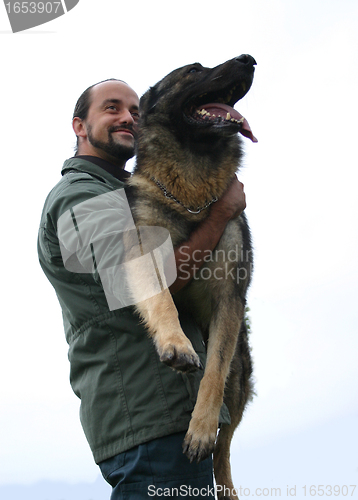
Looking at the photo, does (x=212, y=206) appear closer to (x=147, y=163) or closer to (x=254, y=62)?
(x=147, y=163)

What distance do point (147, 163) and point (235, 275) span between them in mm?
899

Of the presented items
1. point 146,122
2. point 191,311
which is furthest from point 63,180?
point 191,311

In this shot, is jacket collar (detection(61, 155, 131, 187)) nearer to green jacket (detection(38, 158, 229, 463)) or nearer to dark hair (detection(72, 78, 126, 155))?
green jacket (detection(38, 158, 229, 463))

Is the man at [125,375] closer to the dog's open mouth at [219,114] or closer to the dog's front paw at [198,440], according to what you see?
the dog's front paw at [198,440]

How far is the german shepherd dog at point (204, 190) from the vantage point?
262 centimetres

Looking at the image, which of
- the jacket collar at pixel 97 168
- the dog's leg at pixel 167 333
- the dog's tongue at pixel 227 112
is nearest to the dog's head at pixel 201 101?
the dog's tongue at pixel 227 112

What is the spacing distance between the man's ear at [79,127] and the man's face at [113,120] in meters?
0.05

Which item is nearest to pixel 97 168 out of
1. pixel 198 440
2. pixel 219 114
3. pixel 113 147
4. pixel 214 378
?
pixel 113 147

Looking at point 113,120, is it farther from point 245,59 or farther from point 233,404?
point 233,404

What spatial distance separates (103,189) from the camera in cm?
263

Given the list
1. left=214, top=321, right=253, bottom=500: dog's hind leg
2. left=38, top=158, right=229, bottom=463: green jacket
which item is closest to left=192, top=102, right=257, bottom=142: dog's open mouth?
left=38, top=158, right=229, bottom=463: green jacket

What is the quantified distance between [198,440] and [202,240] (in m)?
1.00

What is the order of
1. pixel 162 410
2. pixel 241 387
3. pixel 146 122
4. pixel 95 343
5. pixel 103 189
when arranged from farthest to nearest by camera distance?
pixel 241 387 → pixel 146 122 → pixel 103 189 → pixel 95 343 → pixel 162 410

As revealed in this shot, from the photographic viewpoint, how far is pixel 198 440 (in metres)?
2.13
